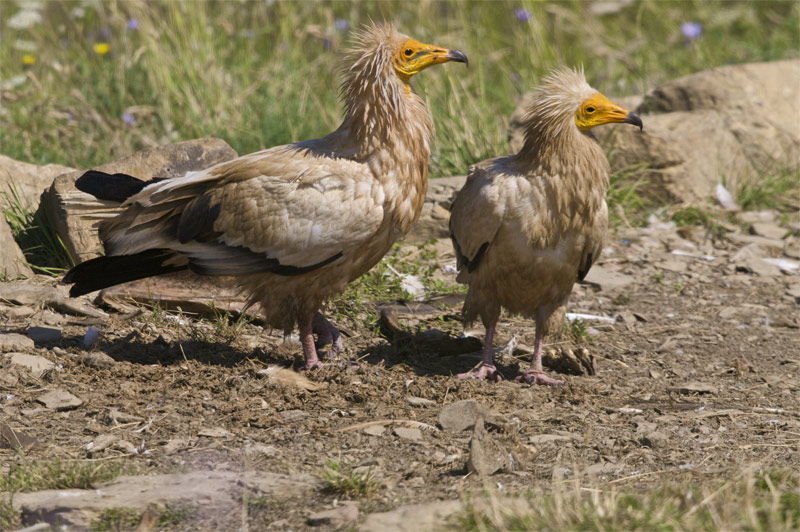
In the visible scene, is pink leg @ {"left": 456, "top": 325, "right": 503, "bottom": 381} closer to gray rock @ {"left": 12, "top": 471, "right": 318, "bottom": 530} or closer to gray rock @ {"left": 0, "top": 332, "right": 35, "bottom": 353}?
gray rock @ {"left": 12, "top": 471, "right": 318, "bottom": 530}

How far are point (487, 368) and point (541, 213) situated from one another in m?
0.87

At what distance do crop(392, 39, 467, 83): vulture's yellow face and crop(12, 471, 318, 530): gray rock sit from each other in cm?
219

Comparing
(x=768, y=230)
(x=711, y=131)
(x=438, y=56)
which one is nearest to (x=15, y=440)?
(x=438, y=56)

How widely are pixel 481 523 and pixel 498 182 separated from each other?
2341 millimetres

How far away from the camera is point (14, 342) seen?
182 inches

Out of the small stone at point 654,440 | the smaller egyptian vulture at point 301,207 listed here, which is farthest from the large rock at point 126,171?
the small stone at point 654,440

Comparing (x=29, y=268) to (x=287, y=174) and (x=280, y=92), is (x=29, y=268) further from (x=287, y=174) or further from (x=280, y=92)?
(x=280, y=92)

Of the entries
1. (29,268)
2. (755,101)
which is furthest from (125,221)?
(755,101)

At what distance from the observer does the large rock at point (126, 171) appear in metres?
5.45

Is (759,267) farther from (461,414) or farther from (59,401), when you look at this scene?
(59,401)

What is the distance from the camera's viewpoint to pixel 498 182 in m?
4.67

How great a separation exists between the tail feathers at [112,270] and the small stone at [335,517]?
1987 mm

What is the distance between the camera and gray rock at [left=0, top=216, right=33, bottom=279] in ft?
18.0

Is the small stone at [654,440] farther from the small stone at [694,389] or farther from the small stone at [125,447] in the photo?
the small stone at [125,447]
